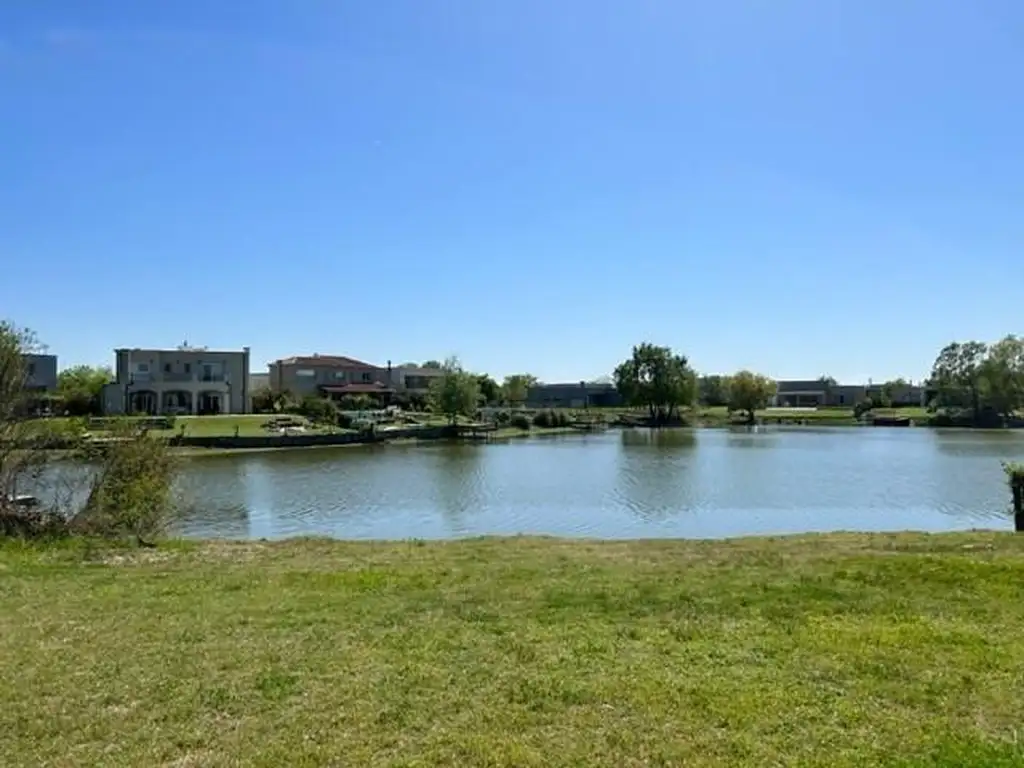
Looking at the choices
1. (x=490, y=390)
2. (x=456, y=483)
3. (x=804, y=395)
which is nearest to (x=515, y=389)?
(x=490, y=390)

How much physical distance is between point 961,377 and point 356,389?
68357mm

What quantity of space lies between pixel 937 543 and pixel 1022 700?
741cm

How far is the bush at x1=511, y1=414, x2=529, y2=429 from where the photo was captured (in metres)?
84.3

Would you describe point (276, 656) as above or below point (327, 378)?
below

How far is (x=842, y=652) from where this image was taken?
5895mm

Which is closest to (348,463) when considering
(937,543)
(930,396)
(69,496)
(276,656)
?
(69,496)

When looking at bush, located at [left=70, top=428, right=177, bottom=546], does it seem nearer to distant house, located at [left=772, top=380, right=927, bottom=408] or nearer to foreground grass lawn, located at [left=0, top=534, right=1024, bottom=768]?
foreground grass lawn, located at [left=0, top=534, right=1024, bottom=768]

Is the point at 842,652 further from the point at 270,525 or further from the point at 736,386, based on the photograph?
the point at 736,386

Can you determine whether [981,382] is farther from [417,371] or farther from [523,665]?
[523,665]

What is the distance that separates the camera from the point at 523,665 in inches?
224

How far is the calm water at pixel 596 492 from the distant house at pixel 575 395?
80422 millimetres

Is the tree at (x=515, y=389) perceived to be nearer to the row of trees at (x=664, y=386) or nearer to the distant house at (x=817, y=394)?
the row of trees at (x=664, y=386)

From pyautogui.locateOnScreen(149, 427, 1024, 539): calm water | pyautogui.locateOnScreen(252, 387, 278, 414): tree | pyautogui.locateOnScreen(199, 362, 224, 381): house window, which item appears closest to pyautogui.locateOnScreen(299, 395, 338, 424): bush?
pyautogui.locateOnScreen(252, 387, 278, 414): tree

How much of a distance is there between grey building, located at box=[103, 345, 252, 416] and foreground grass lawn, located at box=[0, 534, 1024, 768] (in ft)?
214
